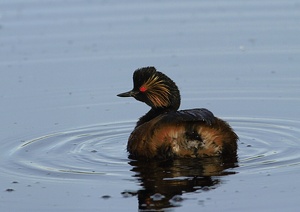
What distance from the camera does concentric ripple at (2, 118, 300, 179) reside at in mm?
9602

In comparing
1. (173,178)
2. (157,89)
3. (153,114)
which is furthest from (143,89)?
(173,178)

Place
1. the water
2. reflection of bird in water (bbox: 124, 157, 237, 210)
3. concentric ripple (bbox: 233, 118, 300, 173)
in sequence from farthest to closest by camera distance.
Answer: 1. concentric ripple (bbox: 233, 118, 300, 173)
2. the water
3. reflection of bird in water (bbox: 124, 157, 237, 210)

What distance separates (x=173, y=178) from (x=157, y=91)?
183 cm

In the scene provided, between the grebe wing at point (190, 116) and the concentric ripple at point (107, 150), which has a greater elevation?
the grebe wing at point (190, 116)

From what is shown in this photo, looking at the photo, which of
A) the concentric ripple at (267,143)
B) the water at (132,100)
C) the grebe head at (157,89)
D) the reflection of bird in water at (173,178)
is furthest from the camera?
the grebe head at (157,89)

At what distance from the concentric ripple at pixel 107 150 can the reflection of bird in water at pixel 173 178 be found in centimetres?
19

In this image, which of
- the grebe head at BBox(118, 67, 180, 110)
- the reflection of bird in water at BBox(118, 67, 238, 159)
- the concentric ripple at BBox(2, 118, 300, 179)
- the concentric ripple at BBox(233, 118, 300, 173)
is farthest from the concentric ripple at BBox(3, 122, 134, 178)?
the concentric ripple at BBox(233, 118, 300, 173)

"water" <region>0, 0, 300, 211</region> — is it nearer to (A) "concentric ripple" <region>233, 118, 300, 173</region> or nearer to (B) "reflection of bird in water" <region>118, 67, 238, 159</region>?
(A) "concentric ripple" <region>233, 118, 300, 173</region>

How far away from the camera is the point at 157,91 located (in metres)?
10.8

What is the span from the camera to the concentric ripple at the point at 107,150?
9.60m

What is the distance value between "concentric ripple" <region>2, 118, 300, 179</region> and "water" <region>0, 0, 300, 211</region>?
0.04 ft

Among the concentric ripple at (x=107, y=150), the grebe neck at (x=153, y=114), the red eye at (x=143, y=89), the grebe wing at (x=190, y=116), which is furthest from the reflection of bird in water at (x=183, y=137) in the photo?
the red eye at (x=143, y=89)

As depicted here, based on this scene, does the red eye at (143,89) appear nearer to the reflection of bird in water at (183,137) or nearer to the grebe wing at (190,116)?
the reflection of bird in water at (183,137)

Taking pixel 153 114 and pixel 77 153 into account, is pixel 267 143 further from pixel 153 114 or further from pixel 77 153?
pixel 77 153
